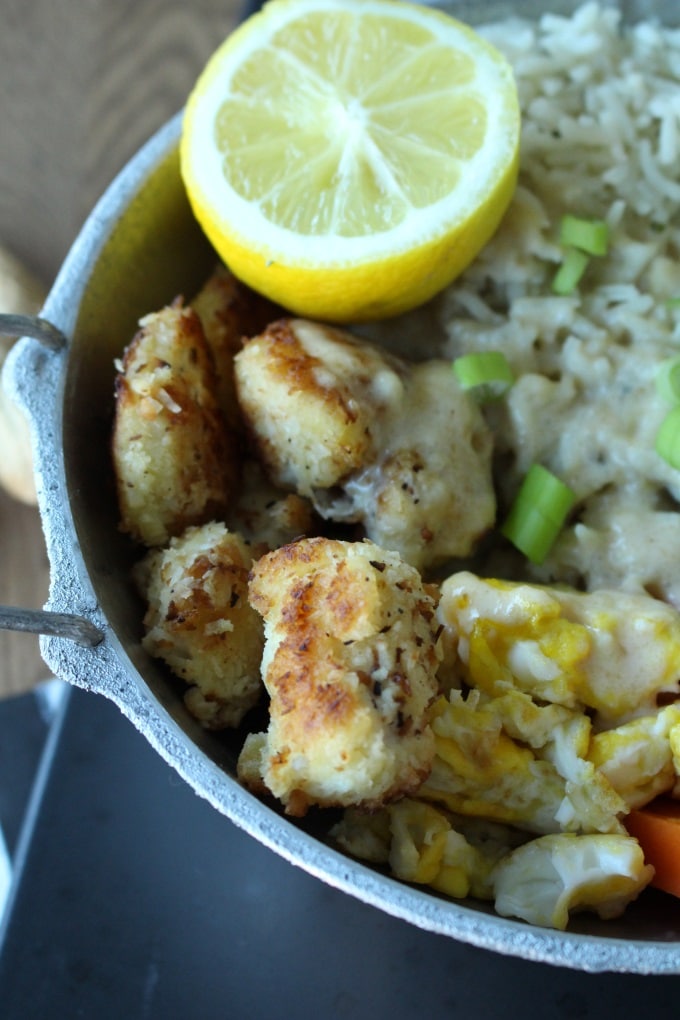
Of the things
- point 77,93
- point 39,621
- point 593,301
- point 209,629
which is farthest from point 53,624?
point 77,93

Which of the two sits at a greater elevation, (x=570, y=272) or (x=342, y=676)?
(x=342, y=676)

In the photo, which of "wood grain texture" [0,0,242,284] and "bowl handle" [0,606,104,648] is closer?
"bowl handle" [0,606,104,648]

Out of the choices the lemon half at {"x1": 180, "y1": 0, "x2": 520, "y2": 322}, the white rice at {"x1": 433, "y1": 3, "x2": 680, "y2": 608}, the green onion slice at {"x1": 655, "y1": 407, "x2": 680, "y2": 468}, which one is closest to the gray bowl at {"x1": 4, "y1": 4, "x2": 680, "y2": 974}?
the lemon half at {"x1": 180, "y1": 0, "x2": 520, "y2": 322}

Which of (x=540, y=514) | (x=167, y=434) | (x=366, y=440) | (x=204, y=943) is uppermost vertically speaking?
(x=167, y=434)

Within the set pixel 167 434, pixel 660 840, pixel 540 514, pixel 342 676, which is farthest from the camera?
pixel 540 514

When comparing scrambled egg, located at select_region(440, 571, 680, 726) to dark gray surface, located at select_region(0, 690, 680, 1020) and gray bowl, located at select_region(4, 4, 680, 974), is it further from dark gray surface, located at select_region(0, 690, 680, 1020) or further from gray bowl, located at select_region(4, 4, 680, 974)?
dark gray surface, located at select_region(0, 690, 680, 1020)

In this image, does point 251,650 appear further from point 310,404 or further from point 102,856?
point 102,856

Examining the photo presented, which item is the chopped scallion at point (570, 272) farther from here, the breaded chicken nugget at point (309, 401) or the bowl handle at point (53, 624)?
the bowl handle at point (53, 624)

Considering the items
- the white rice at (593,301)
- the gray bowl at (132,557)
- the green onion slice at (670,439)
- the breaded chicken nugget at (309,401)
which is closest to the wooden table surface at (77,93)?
the gray bowl at (132,557)

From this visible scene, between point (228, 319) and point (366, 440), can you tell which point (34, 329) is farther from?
point (366, 440)
